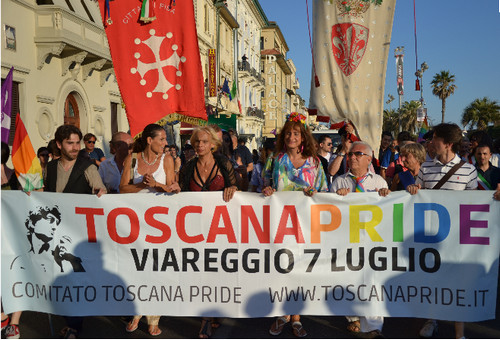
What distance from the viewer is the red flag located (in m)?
4.40

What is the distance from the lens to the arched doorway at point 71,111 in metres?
15.6

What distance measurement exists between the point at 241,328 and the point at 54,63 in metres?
12.4

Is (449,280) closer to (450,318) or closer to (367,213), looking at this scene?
(450,318)

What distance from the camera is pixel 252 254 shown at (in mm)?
4348

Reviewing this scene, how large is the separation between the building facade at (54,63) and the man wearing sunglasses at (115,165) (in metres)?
7.63

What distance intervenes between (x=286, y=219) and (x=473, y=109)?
206 ft

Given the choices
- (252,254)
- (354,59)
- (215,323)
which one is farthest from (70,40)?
(252,254)

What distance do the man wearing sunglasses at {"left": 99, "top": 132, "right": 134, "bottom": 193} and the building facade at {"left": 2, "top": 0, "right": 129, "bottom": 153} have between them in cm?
763

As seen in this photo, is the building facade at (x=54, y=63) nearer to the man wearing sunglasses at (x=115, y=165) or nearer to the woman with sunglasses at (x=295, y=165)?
the man wearing sunglasses at (x=115, y=165)

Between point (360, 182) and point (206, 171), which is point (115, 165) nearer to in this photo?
point (206, 171)

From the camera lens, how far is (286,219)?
4.36 m

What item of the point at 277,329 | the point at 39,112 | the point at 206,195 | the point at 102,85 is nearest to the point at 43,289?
the point at 206,195

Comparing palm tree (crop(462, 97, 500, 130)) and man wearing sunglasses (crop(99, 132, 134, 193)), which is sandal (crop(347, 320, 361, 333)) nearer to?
man wearing sunglasses (crop(99, 132, 134, 193))

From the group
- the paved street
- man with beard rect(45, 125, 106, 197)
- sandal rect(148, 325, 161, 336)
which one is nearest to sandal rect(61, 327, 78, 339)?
the paved street
